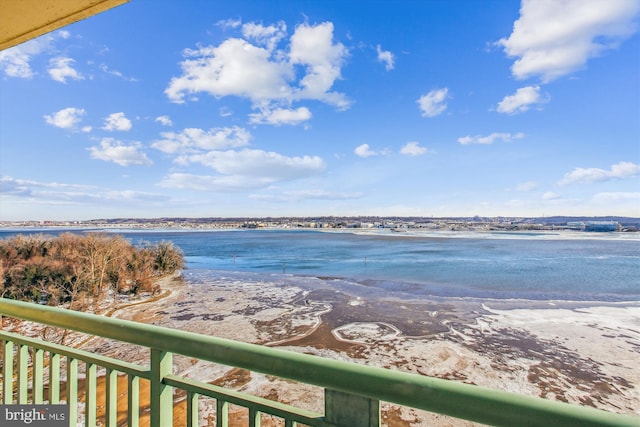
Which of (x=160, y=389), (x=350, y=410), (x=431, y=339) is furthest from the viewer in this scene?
(x=431, y=339)

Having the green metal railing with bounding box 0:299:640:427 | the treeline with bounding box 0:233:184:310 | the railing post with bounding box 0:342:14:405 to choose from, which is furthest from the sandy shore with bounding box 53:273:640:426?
the green metal railing with bounding box 0:299:640:427

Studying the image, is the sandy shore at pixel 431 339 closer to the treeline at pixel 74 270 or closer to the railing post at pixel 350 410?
the treeline at pixel 74 270

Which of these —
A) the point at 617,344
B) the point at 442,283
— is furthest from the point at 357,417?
the point at 442,283

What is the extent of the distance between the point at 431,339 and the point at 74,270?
17072 mm

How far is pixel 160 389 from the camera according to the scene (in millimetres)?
1133

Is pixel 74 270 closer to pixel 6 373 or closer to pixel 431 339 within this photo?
pixel 431 339

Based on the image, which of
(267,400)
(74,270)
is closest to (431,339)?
(267,400)

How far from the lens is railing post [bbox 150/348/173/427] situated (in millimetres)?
1125

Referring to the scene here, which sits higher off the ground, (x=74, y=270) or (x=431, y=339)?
(x=74, y=270)

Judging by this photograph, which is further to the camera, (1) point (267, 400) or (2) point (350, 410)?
(1) point (267, 400)

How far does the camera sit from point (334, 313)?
40.4 feet

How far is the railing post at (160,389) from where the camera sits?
44.3 inches

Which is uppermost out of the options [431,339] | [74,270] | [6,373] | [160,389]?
[160,389]

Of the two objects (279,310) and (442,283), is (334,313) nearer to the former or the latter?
(279,310)
